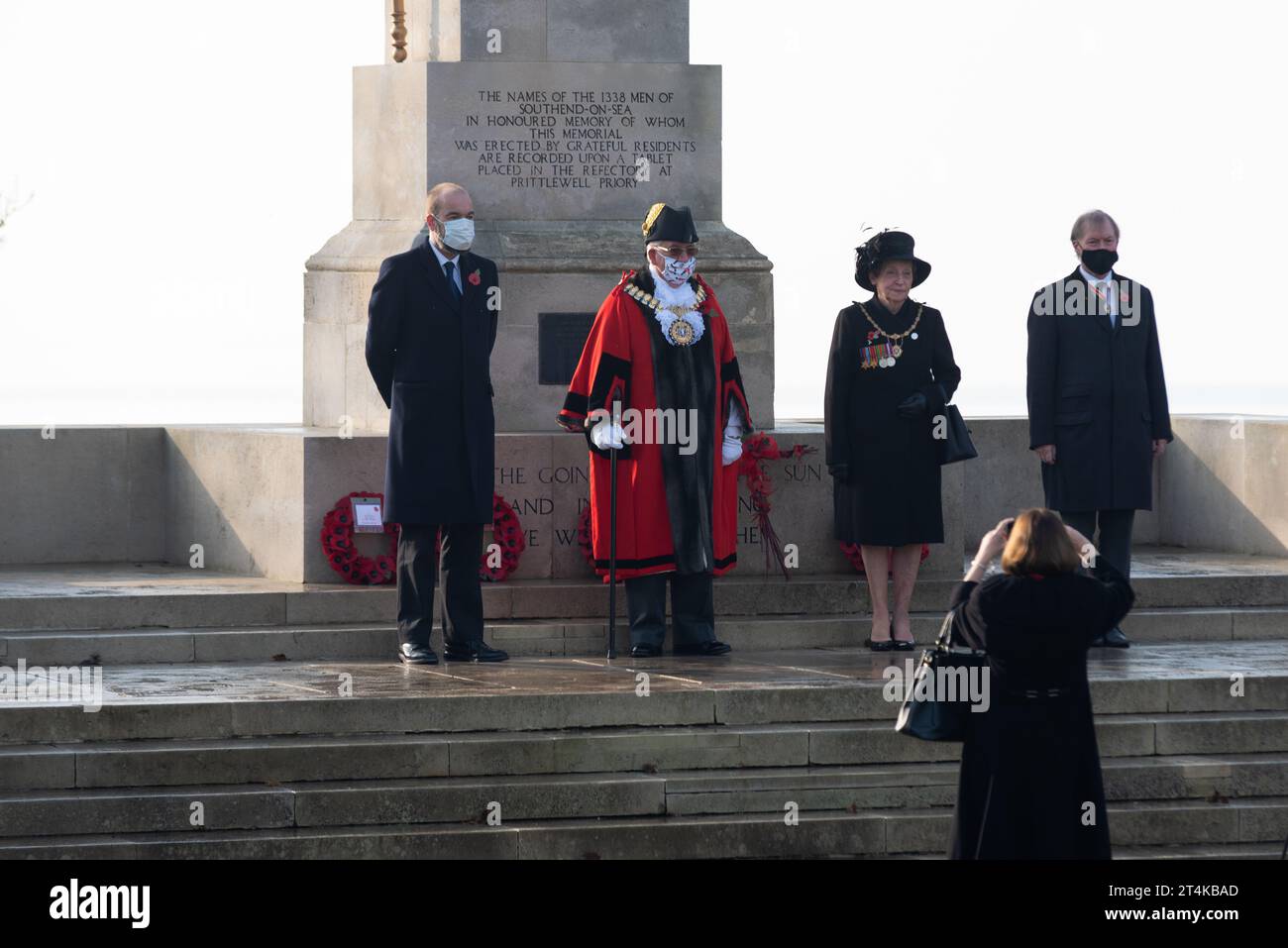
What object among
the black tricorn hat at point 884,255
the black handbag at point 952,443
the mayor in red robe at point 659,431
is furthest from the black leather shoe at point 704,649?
the black tricorn hat at point 884,255

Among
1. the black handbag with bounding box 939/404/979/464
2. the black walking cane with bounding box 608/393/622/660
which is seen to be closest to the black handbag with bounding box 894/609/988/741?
the black walking cane with bounding box 608/393/622/660

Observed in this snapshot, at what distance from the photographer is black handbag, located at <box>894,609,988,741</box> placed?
7797mm

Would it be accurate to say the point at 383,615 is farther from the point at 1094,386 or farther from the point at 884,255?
the point at 1094,386

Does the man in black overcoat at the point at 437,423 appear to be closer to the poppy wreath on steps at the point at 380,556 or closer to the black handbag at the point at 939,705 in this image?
the poppy wreath on steps at the point at 380,556

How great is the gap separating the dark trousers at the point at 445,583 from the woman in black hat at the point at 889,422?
5.58ft

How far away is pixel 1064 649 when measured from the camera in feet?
25.3

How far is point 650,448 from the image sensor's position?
1146 cm

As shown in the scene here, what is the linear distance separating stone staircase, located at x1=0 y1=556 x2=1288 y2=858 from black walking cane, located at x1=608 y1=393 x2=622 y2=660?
11.7 inches

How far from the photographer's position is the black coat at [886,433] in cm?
1145

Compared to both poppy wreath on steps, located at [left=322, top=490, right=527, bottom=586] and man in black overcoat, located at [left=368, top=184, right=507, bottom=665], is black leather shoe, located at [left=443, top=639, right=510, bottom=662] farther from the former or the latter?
poppy wreath on steps, located at [left=322, top=490, right=527, bottom=586]

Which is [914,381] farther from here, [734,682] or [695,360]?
[734,682]

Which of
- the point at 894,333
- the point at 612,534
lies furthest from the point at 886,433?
the point at 612,534

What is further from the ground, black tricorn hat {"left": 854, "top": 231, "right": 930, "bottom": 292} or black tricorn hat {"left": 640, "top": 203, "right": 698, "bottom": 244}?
black tricorn hat {"left": 640, "top": 203, "right": 698, "bottom": 244}
